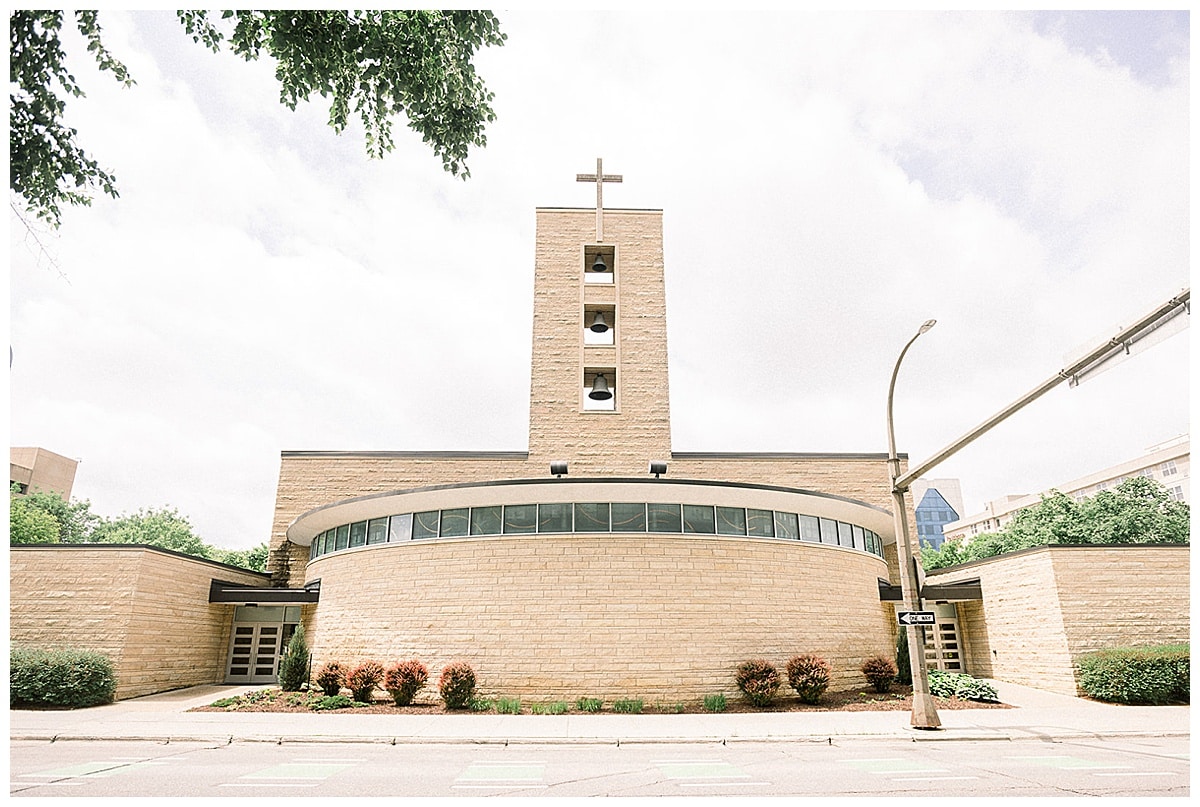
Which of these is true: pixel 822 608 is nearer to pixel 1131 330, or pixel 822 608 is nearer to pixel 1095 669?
pixel 1095 669

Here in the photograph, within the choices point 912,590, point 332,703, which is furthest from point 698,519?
point 332,703

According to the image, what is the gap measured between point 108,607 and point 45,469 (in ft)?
217

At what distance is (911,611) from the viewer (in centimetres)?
1424

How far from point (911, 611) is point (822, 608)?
14.7 feet

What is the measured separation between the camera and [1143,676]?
17.6m

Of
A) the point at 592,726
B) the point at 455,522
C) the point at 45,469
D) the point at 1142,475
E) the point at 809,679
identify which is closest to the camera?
the point at 592,726

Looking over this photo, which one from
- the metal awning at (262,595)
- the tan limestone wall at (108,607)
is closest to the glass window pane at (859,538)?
the metal awning at (262,595)

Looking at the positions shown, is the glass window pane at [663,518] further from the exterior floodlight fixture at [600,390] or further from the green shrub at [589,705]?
the exterior floodlight fixture at [600,390]

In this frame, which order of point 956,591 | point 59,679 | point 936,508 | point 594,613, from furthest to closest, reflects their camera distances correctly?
point 936,508
point 956,591
point 59,679
point 594,613

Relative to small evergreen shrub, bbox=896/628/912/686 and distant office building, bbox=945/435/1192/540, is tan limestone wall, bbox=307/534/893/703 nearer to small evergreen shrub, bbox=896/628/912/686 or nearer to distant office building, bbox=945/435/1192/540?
small evergreen shrub, bbox=896/628/912/686

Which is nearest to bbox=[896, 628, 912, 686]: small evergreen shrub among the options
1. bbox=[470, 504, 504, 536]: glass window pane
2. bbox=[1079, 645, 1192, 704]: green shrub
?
bbox=[1079, 645, 1192, 704]: green shrub

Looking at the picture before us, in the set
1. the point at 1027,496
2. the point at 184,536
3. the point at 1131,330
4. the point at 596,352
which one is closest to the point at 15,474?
the point at 184,536

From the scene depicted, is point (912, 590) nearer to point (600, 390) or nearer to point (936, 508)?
point (600, 390)

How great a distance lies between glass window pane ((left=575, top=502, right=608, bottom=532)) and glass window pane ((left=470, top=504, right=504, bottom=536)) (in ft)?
6.50
